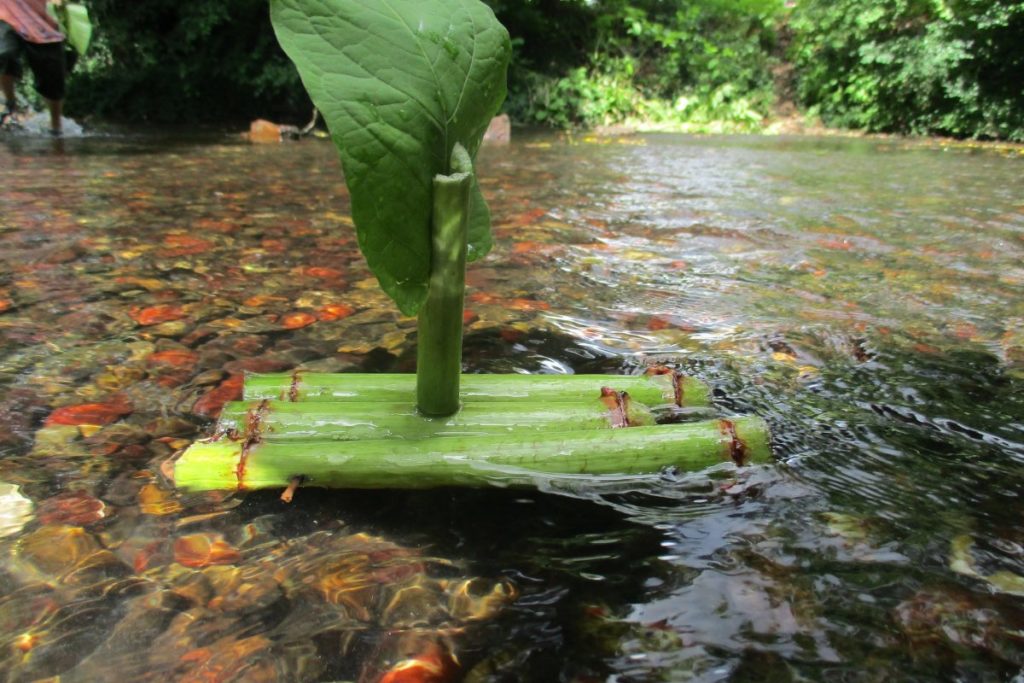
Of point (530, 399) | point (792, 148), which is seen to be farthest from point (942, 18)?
point (530, 399)

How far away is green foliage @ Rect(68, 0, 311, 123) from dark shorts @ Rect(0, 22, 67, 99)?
525cm

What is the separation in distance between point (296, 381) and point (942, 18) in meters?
14.9

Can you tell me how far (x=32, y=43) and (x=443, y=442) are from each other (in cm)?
810

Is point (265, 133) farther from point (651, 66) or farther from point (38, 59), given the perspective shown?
point (651, 66)

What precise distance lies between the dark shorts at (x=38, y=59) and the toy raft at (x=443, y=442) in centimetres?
774

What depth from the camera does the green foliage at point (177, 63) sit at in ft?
41.4

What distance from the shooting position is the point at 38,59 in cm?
712

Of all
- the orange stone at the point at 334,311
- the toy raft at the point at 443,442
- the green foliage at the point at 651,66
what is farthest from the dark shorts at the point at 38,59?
the green foliage at the point at 651,66

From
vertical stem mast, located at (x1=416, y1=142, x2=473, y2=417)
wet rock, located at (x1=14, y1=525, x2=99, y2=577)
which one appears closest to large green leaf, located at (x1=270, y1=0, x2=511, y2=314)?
vertical stem mast, located at (x1=416, y1=142, x2=473, y2=417)

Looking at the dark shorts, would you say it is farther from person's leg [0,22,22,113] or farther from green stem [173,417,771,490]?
green stem [173,417,771,490]

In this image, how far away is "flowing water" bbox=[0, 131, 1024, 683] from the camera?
98cm

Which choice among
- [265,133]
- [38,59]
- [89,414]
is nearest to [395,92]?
[89,414]

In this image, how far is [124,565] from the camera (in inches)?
44.2

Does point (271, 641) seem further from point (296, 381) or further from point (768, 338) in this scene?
point (768, 338)
